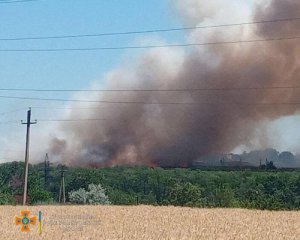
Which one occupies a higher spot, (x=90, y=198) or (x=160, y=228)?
(x=90, y=198)

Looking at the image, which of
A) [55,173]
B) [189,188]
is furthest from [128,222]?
[55,173]

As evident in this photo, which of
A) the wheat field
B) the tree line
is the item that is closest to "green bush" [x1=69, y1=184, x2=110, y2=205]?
the wheat field

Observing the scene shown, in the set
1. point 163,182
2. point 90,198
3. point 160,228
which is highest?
point 163,182

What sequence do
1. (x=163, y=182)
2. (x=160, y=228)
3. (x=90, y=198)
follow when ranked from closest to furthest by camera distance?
(x=160, y=228) < (x=90, y=198) < (x=163, y=182)

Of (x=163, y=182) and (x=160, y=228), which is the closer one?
(x=160, y=228)

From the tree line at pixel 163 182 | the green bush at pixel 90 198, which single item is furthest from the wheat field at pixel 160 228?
the tree line at pixel 163 182

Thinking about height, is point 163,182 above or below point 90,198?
above

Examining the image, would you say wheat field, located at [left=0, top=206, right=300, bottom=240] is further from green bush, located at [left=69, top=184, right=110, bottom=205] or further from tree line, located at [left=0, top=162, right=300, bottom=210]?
tree line, located at [left=0, top=162, right=300, bottom=210]

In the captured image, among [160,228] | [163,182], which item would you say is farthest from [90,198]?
[163,182]

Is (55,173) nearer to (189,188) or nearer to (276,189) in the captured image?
(276,189)

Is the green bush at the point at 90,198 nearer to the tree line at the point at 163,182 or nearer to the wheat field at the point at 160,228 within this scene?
the wheat field at the point at 160,228

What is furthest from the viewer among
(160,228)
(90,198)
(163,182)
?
(163,182)

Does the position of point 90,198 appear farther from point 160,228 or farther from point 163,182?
point 163,182

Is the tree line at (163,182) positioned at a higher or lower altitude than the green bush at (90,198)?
higher
